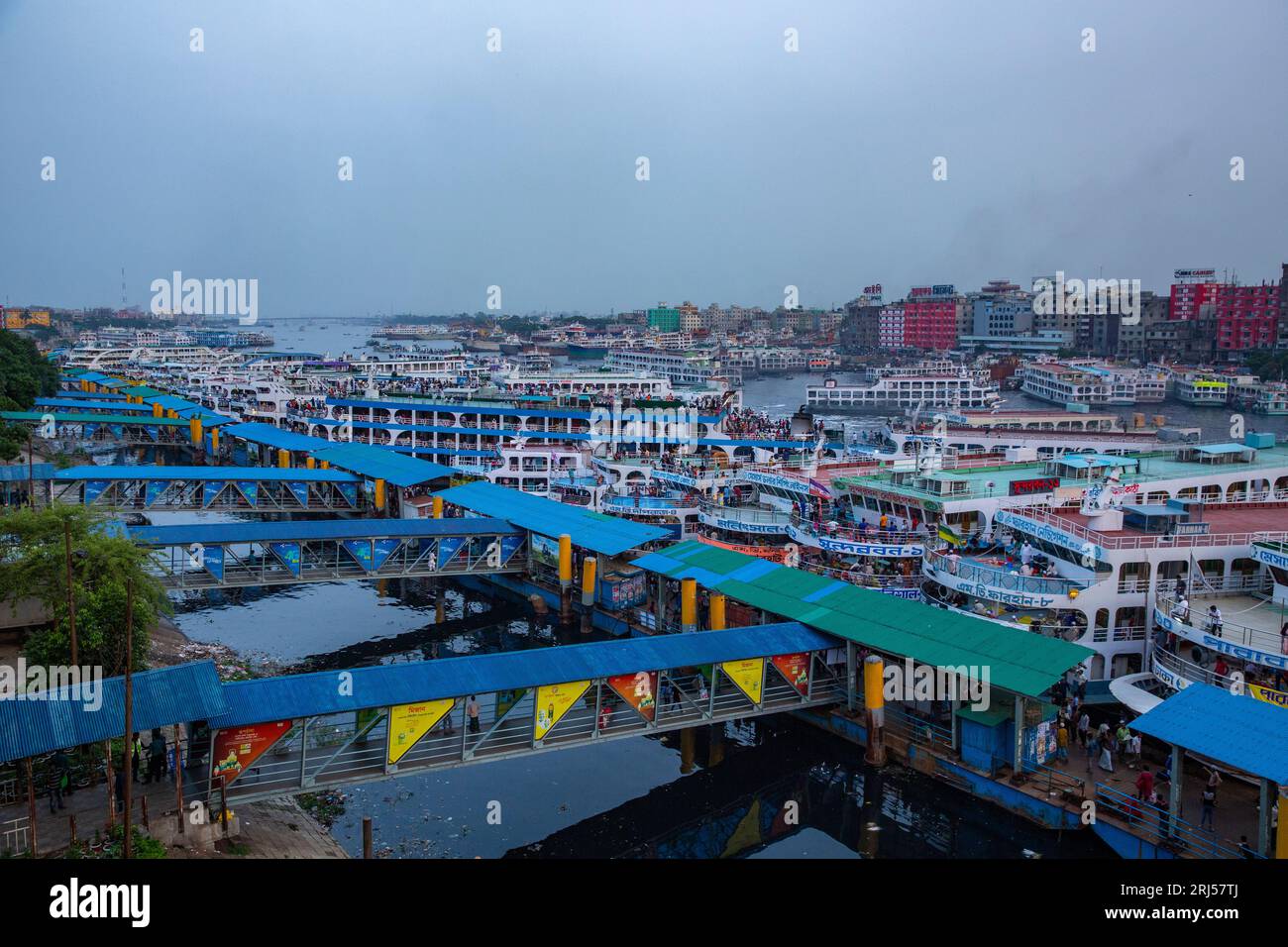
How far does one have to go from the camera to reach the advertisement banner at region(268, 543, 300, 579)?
26500 millimetres

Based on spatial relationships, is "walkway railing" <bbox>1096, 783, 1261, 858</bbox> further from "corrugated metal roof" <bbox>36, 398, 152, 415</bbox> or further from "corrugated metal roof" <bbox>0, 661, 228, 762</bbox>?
"corrugated metal roof" <bbox>36, 398, 152, 415</bbox>

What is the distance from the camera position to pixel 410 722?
14.8 metres

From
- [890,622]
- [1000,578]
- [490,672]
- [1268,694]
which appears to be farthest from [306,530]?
[1268,694]

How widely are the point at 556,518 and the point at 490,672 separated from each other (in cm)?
1343

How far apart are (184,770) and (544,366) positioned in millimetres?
81076

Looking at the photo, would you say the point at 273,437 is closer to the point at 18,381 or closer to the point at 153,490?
the point at 153,490

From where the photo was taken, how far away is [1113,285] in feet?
468

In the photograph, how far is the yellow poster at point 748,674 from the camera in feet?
57.3

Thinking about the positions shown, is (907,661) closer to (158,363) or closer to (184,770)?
(184,770)

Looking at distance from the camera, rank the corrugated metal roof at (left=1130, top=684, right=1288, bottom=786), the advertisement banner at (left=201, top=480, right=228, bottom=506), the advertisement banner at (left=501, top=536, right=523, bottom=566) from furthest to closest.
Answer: the advertisement banner at (left=201, top=480, right=228, bottom=506), the advertisement banner at (left=501, top=536, right=523, bottom=566), the corrugated metal roof at (left=1130, top=684, right=1288, bottom=786)

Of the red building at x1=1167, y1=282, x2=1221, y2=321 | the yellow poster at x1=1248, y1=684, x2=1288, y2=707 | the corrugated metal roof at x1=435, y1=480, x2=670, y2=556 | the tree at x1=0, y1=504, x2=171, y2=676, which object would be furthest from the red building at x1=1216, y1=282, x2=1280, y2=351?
the tree at x1=0, y1=504, x2=171, y2=676

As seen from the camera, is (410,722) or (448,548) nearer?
(410,722)

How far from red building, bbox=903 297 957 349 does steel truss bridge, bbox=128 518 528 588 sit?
13829 cm
